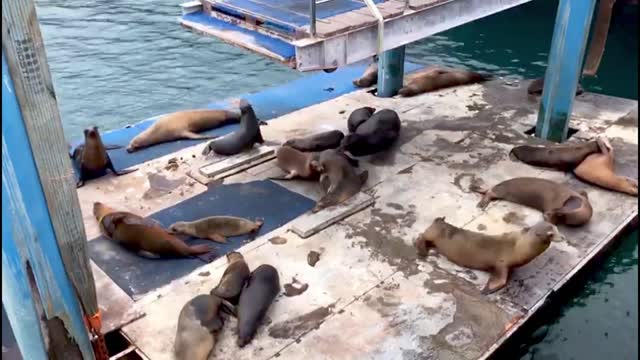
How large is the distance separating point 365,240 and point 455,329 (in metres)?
1.36

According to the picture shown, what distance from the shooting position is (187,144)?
798 centimetres

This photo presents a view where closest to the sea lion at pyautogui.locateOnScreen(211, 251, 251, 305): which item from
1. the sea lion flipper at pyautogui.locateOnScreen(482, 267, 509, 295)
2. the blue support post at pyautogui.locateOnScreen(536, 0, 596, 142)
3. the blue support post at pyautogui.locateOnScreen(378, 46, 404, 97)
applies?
the sea lion flipper at pyautogui.locateOnScreen(482, 267, 509, 295)

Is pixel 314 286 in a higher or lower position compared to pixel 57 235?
lower

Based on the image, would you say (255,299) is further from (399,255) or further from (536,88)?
(536,88)

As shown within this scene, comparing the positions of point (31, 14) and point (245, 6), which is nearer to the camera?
point (31, 14)

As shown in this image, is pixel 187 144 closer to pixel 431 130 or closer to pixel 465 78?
pixel 431 130

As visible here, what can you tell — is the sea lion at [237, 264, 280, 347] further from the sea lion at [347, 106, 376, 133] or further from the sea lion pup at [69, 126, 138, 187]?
the sea lion at [347, 106, 376, 133]

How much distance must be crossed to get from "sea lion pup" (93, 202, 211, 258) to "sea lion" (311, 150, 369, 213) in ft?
4.52

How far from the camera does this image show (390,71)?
29.9ft

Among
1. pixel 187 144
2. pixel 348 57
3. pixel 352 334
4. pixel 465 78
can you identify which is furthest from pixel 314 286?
pixel 465 78

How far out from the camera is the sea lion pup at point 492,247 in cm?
524

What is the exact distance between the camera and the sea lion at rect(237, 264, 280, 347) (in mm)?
4750

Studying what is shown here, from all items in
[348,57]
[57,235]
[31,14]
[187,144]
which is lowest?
[187,144]

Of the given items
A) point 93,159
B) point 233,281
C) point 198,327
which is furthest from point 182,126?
point 198,327
